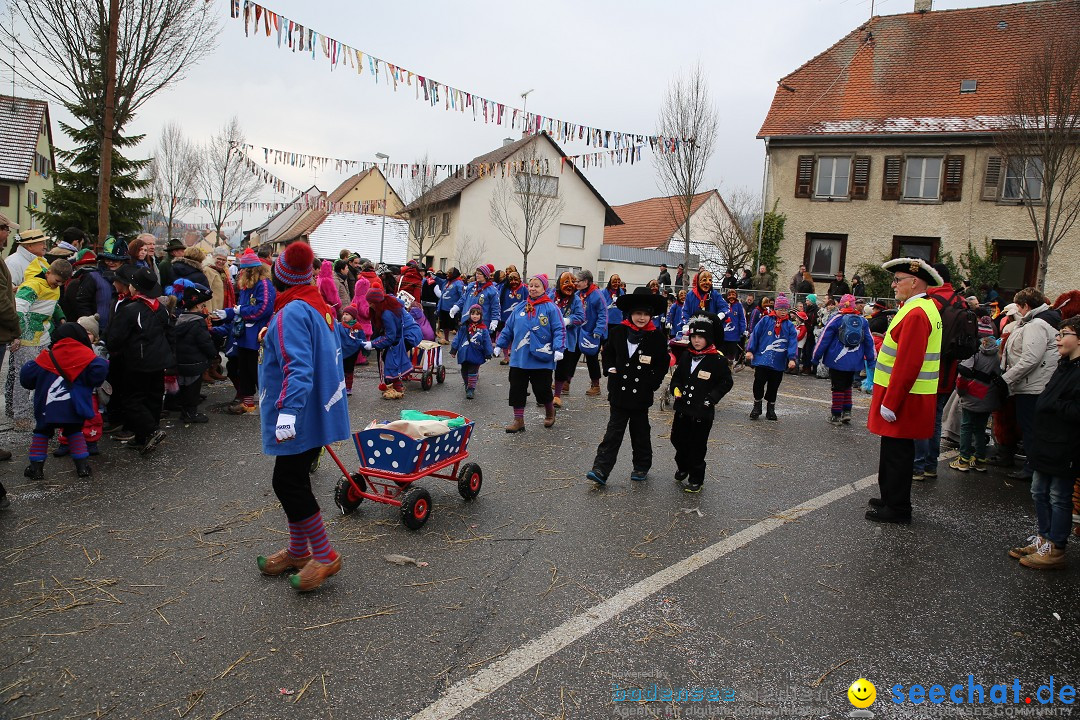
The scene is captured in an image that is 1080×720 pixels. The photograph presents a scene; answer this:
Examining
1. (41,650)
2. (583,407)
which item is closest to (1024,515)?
→ (583,407)

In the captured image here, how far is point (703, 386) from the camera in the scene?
273 inches

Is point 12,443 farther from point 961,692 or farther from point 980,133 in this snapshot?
point 980,133

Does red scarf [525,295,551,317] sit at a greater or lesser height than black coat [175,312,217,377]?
greater

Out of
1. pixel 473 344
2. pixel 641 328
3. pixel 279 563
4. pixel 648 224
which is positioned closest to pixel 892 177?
pixel 648 224

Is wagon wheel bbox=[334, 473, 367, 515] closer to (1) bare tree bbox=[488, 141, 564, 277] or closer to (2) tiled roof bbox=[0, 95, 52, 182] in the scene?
(1) bare tree bbox=[488, 141, 564, 277]

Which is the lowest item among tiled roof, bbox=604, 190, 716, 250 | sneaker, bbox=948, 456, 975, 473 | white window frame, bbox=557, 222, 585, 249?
sneaker, bbox=948, 456, 975, 473

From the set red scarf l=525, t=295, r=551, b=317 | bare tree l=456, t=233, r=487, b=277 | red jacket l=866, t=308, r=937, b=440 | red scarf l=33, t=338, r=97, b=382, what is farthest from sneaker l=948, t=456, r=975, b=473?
bare tree l=456, t=233, r=487, b=277

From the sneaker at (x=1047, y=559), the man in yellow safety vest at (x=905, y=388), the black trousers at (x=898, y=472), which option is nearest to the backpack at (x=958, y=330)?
the man in yellow safety vest at (x=905, y=388)

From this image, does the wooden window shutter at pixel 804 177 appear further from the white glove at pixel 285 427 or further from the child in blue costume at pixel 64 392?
the white glove at pixel 285 427

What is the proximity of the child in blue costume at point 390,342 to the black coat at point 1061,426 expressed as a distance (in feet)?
26.0

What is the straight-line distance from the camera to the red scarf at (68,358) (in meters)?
6.12

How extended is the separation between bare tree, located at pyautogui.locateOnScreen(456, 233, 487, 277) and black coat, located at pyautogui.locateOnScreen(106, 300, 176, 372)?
32808 millimetres

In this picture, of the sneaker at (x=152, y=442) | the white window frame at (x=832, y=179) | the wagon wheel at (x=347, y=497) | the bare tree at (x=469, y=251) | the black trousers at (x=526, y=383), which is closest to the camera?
the wagon wheel at (x=347, y=497)

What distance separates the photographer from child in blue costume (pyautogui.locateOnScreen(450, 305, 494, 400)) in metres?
11.0
